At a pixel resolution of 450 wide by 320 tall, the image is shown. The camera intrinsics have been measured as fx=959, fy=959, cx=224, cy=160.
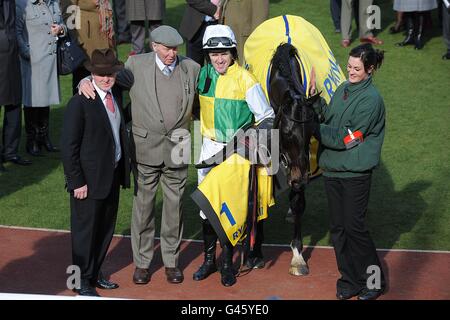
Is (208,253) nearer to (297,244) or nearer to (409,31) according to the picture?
(297,244)

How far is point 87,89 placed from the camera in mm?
7535

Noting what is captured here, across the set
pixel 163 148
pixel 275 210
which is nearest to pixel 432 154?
pixel 275 210

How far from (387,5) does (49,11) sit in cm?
826

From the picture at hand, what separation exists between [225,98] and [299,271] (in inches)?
65.0

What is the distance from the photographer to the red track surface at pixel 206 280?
7.91m

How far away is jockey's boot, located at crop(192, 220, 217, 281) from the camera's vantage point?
825cm

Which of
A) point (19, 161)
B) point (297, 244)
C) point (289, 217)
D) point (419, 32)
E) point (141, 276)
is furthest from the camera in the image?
point (419, 32)

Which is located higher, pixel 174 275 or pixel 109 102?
pixel 109 102

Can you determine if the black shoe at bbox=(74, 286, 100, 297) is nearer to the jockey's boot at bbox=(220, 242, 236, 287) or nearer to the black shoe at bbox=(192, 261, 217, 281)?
the black shoe at bbox=(192, 261, 217, 281)

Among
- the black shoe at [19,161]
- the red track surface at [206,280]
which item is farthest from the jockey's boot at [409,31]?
the red track surface at [206,280]

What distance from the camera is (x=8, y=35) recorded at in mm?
10695

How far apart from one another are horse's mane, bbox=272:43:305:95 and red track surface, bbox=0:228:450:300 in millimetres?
1634

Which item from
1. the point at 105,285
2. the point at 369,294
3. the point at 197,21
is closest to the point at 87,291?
the point at 105,285

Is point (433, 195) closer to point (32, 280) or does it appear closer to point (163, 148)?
point (163, 148)
